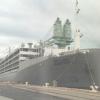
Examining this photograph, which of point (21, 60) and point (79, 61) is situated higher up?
point (21, 60)

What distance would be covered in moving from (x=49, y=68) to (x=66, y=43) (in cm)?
2006

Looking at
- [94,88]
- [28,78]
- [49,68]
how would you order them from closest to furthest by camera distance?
[94,88]
[49,68]
[28,78]

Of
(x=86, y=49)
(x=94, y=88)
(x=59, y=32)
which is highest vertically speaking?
(x=59, y=32)

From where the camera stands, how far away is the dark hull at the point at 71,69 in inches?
1484

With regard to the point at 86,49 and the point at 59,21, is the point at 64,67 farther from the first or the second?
the point at 59,21

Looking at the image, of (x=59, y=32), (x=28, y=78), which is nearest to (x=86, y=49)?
(x=28, y=78)

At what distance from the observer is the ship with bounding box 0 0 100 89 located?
3831 cm

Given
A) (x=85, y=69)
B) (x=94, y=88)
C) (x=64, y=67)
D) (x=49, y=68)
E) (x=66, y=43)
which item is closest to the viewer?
(x=94, y=88)

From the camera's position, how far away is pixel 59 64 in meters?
45.3

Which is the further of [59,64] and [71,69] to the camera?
[59,64]

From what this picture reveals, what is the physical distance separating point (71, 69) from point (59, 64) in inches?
164

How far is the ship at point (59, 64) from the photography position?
126ft

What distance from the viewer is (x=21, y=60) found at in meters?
68.6

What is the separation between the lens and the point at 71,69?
41500mm
